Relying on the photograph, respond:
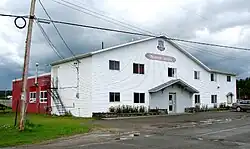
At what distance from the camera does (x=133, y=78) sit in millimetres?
36656

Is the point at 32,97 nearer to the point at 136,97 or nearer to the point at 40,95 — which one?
the point at 40,95

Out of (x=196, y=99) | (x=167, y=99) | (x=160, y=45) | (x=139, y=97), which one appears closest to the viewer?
(x=139, y=97)

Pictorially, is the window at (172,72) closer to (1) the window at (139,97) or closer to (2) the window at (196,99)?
(2) the window at (196,99)

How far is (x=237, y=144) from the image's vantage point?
43.7 ft

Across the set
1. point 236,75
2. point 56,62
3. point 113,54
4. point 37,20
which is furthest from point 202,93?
point 37,20

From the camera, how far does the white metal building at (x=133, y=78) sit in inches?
1332

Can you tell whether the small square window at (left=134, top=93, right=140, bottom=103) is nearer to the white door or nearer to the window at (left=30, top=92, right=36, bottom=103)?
the window at (left=30, top=92, right=36, bottom=103)

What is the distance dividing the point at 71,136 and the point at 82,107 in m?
16.9

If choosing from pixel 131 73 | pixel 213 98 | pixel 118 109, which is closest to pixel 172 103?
pixel 131 73

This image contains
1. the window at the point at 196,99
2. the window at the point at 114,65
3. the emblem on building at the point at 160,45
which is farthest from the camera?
the window at the point at 196,99

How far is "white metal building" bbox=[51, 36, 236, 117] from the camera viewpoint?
3384 centimetres

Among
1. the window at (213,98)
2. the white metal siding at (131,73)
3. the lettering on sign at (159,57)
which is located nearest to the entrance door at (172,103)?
the white metal siding at (131,73)

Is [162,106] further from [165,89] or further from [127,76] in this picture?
[127,76]

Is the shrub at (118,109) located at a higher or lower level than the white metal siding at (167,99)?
lower
